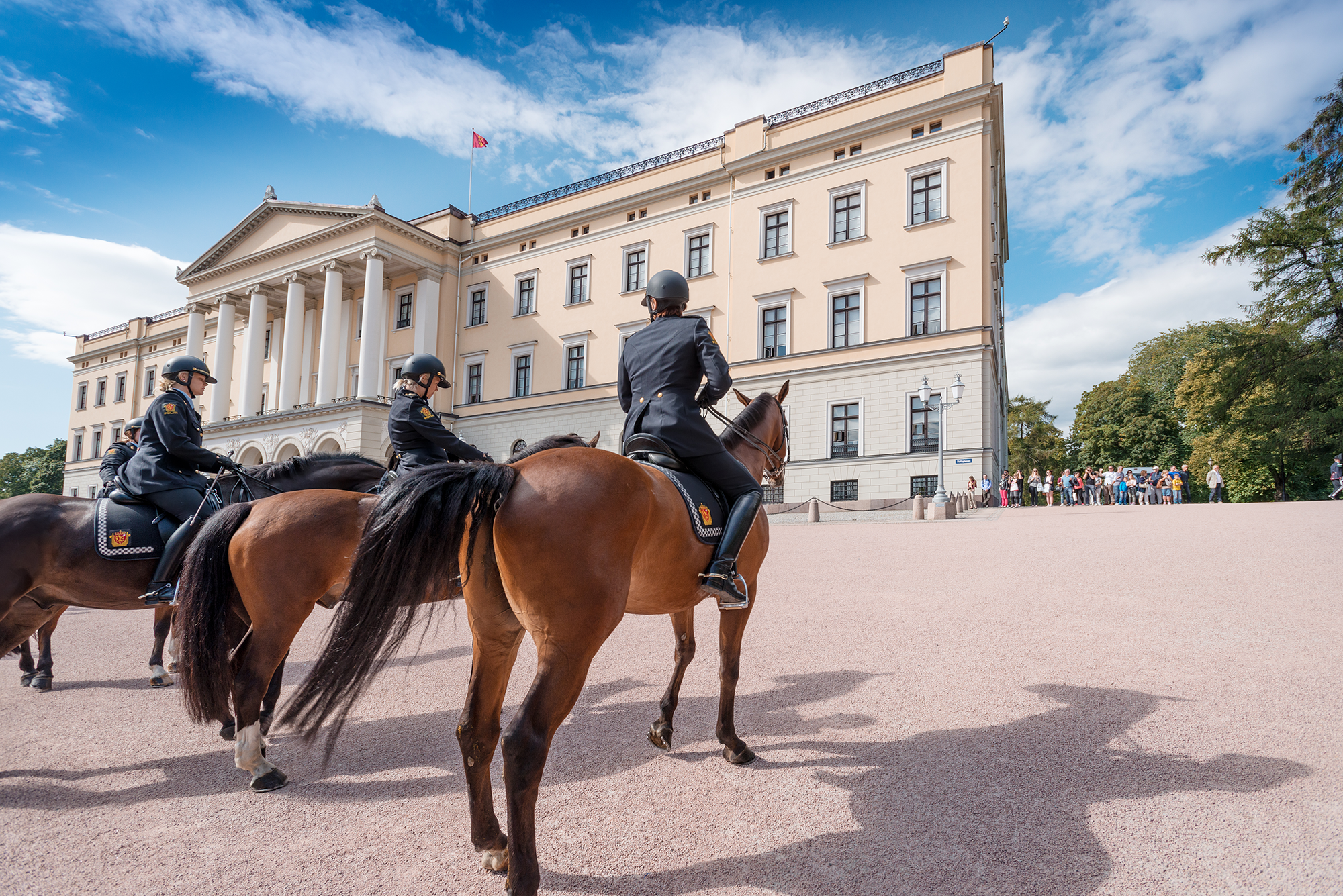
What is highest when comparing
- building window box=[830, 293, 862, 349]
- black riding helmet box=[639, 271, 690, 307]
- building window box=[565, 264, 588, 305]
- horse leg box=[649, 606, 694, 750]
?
building window box=[565, 264, 588, 305]

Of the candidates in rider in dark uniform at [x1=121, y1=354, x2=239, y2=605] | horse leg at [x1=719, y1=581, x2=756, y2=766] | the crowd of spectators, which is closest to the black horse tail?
horse leg at [x1=719, y1=581, x2=756, y2=766]

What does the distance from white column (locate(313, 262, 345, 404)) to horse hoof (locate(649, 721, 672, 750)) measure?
1503 inches

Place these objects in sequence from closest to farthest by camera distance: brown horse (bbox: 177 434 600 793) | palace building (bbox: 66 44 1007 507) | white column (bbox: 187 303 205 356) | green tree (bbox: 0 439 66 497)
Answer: brown horse (bbox: 177 434 600 793) → palace building (bbox: 66 44 1007 507) → white column (bbox: 187 303 205 356) → green tree (bbox: 0 439 66 497)

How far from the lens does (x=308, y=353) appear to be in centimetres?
4372

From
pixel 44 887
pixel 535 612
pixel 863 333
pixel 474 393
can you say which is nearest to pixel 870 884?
pixel 535 612

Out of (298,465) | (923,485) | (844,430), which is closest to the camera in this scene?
(298,465)

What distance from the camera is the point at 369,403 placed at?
3541cm

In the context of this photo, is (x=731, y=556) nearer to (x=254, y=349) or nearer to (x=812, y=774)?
(x=812, y=774)

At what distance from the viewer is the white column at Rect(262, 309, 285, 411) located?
45.0 metres

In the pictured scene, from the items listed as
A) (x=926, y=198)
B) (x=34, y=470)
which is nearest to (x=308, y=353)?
(x=926, y=198)

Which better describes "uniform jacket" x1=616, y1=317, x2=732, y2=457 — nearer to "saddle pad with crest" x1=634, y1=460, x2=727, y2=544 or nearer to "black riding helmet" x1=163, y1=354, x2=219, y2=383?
"saddle pad with crest" x1=634, y1=460, x2=727, y2=544

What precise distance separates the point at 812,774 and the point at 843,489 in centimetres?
2597

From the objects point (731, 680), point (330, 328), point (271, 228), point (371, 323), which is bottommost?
point (731, 680)

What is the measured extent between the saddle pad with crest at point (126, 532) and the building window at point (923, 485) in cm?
2532
